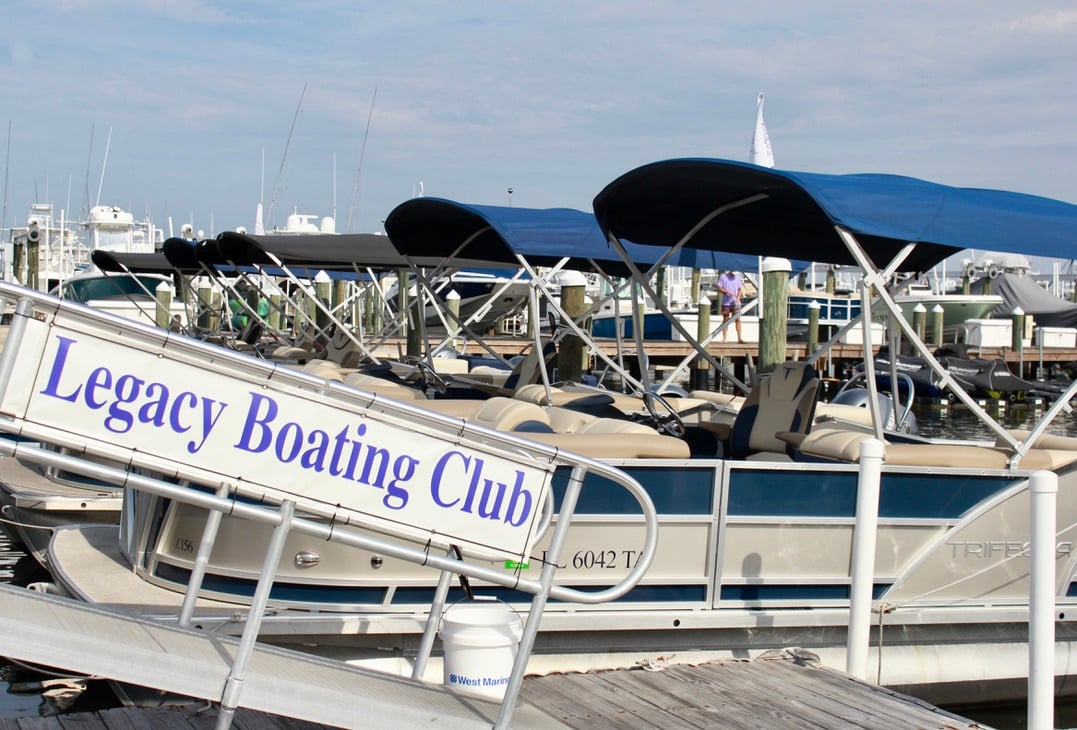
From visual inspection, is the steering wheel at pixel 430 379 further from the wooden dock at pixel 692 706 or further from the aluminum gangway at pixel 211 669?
the aluminum gangway at pixel 211 669

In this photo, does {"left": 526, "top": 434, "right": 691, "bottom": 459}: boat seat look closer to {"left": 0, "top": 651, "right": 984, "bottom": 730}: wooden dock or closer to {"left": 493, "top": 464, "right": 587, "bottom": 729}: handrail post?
{"left": 0, "top": 651, "right": 984, "bottom": 730}: wooden dock

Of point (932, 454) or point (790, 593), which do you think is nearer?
point (790, 593)

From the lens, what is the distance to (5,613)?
403 cm

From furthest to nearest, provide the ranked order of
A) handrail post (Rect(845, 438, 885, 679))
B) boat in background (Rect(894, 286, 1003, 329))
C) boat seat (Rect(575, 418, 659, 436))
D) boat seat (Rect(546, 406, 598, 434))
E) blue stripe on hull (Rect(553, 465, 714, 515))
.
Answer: boat in background (Rect(894, 286, 1003, 329)) < boat seat (Rect(546, 406, 598, 434)) < boat seat (Rect(575, 418, 659, 436)) < blue stripe on hull (Rect(553, 465, 714, 515)) < handrail post (Rect(845, 438, 885, 679))

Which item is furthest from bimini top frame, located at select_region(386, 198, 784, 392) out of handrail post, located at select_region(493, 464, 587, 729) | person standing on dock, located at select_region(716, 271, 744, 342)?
person standing on dock, located at select_region(716, 271, 744, 342)

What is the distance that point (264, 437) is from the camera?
403 centimetres

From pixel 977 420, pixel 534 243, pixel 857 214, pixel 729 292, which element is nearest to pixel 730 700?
pixel 857 214

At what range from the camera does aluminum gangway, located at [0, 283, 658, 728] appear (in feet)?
12.4

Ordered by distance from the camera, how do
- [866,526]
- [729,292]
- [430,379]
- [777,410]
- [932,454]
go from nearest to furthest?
1. [866,526]
2. [932,454]
3. [777,410]
4. [430,379]
5. [729,292]

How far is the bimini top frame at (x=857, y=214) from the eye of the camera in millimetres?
6875

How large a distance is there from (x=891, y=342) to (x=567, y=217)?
146 inches

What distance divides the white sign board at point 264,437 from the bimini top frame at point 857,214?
10.8 feet

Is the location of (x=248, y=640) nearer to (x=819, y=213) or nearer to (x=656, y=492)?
(x=656, y=492)

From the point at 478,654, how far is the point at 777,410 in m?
3.68
